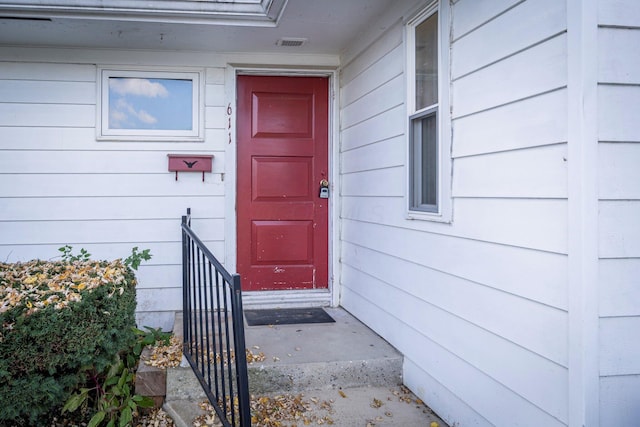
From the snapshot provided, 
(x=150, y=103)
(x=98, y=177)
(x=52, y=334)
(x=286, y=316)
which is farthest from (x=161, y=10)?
(x=286, y=316)

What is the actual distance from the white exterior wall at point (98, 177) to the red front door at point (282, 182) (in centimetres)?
15

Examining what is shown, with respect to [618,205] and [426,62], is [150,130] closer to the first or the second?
[426,62]

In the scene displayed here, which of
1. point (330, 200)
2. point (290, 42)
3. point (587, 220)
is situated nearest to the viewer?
point (587, 220)

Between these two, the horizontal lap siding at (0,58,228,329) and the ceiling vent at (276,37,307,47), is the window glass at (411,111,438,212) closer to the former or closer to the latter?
the ceiling vent at (276,37,307,47)

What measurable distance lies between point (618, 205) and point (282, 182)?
288cm

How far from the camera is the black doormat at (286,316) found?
3687mm

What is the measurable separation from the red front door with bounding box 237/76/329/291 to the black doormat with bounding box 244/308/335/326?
234 millimetres

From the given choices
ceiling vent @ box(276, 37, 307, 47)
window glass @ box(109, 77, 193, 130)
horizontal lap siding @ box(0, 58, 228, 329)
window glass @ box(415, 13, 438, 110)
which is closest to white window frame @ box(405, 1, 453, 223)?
window glass @ box(415, 13, 438, 110)

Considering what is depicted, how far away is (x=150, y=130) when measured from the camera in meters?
3.94

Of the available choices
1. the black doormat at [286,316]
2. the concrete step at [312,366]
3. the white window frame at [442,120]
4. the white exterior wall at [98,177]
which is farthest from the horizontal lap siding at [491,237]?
the white exterior wall at [98,177]

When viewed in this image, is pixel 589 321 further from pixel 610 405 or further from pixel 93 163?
pixel 93 163

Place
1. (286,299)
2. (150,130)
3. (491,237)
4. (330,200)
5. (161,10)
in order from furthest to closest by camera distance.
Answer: (330,200) < (286,299) < (150,130) < (161,10) < (491,237)

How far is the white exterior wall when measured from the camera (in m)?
3.76

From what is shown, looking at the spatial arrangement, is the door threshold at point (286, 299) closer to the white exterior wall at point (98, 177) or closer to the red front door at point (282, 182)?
the red front door at point (282, 182)
